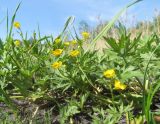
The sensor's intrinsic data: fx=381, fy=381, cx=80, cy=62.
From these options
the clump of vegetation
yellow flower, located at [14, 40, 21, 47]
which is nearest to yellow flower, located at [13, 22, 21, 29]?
yellow flower, located at [14, 40, 21, 47]

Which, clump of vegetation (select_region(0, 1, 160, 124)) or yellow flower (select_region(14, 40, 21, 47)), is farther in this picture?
yellow flower (select_region(14, 40, 21, 47))

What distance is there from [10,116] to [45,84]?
253 millimetres

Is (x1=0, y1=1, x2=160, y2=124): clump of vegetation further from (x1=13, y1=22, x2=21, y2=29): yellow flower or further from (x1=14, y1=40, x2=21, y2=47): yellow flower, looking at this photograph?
(x1=13, y1=22, x2=21, y2=29): yellow flower

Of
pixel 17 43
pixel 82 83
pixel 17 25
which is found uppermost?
pixel 17 25

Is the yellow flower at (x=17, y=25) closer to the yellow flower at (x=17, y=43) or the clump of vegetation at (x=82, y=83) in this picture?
the yellow flower at (x=17, y=43)

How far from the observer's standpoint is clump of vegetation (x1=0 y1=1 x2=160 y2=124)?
176cm

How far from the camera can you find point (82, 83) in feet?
6.40

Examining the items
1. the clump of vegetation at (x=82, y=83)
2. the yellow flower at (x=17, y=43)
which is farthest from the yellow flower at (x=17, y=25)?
the clump of vegetation at (x=82, y=83)

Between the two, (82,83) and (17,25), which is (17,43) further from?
(82,83)

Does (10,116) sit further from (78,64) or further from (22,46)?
(22,46)

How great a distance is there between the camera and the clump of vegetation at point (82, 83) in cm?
176

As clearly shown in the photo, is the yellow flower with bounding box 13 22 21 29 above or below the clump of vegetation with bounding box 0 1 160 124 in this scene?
above

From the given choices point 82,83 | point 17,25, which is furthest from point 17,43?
point 82,83

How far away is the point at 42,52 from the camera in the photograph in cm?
233
